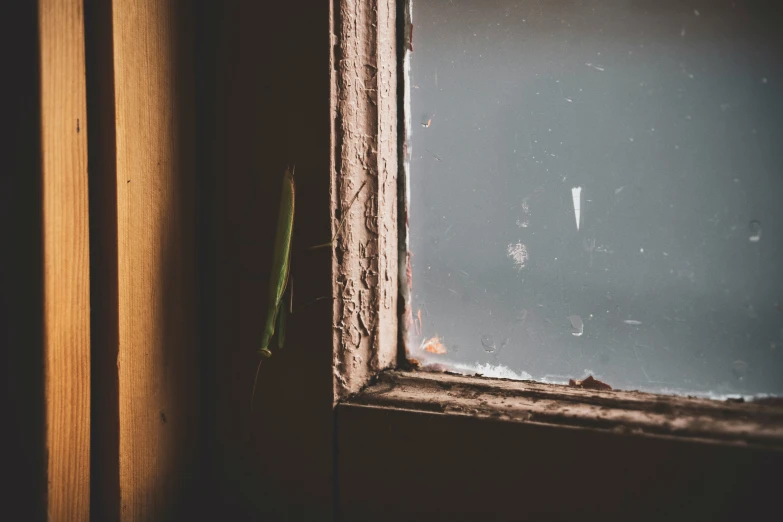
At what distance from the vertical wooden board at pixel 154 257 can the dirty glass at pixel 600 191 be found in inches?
15.2

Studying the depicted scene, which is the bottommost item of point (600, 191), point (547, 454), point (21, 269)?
point (547, 454)

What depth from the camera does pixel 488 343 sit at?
85 cm

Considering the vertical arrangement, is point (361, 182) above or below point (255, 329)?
above

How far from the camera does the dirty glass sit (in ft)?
2.28

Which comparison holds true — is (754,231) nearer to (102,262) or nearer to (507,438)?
(507,438)

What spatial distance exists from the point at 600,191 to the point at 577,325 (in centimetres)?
21

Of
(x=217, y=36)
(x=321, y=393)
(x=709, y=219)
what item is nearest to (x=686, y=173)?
(x=709, y=219)

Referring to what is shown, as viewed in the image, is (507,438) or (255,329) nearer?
(507,438)

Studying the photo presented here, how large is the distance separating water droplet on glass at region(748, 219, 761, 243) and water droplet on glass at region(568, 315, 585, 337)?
0.84 feet

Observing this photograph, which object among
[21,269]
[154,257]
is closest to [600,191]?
[154,257]

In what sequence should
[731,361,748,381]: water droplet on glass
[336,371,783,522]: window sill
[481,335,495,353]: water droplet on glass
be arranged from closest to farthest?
[336,371,783,522]: window sill < [731,361,748,381]: water droplet on glass < [481,335,495,353]: water droplet on glass

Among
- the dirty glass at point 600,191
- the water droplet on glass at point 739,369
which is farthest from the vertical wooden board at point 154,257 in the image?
the water droplet on glass at point 739,369

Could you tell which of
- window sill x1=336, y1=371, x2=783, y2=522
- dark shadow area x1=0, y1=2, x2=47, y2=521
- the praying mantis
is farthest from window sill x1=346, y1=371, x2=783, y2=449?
dark shadow area x1=0, y1=2, x2=47, y2=521

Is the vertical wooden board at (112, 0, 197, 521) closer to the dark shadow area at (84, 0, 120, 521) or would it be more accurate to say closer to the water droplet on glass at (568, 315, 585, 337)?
the dark shadow area at (84, 0, 120, 521)
